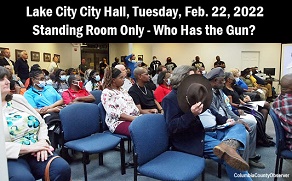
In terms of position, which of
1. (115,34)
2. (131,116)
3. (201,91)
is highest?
(115,34)

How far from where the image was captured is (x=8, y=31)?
19.0ft

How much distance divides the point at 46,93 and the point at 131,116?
47.1 inches

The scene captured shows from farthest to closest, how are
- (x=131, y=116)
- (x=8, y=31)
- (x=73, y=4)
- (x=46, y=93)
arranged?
(x=8, y=31) → (x=73, y=4) → (x=46, y=93) → (x=131, y=116)

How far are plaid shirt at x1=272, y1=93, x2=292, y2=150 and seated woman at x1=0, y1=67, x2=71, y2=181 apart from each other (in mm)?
1856

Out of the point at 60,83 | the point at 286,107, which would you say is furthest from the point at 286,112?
the point at 60,83

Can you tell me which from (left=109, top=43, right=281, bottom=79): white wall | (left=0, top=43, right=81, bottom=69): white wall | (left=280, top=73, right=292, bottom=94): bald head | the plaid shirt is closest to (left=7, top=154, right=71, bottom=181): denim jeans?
the plaid shirt

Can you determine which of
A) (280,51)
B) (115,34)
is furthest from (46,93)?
(280,51)

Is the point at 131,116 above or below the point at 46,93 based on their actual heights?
below

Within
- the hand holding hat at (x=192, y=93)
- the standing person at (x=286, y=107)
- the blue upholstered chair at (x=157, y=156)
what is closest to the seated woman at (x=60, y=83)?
the blue upholstered chair at (x=157, y=156)

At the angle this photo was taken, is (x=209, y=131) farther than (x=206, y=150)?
Yes

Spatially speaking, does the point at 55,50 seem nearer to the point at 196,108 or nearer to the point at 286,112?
the point at 196,108

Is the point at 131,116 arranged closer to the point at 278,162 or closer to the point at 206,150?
the point at 206,150

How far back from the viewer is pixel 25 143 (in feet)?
5.51

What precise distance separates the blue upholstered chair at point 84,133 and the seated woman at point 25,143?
1.41ft
